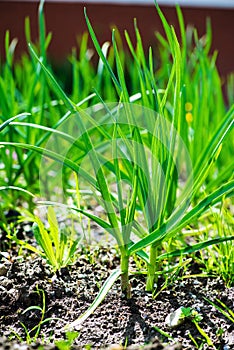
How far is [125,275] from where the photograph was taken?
1.07 meters

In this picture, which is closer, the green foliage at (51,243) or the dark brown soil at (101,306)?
the dark brown soil at (101,306)

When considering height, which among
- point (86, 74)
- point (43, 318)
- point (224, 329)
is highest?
point (86, 74)

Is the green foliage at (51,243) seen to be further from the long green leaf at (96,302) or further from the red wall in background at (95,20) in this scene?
the red wall in background at (95,20)

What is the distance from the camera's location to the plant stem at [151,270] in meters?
1.08

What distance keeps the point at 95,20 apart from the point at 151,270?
422 centimetres

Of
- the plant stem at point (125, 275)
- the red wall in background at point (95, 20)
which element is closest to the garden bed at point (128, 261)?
the plant stem at point (125, 275)

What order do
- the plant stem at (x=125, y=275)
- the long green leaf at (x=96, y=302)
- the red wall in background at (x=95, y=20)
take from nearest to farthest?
the long green leaf at (x=96, y=302), the plant stem at (x=125, y=275), the red wall in background at (x=95, y=20)

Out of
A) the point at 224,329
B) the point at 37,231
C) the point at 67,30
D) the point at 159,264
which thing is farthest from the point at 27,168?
the point at 67,30

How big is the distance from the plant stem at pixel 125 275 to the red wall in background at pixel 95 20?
13.2 feet

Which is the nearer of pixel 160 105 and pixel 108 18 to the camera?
pixel 160 105

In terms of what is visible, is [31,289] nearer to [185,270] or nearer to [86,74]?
[185,270]

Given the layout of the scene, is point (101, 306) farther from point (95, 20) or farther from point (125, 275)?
point (95, 20)

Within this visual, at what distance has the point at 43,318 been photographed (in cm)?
104

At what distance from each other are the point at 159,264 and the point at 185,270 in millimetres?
56
